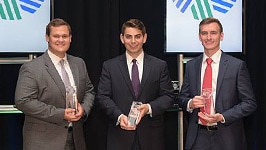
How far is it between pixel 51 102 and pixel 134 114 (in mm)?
628

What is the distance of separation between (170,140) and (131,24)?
1.75 meters

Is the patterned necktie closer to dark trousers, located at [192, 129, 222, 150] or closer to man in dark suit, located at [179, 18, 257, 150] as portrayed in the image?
man in dark suit, located at [179, 18, 257, 150]

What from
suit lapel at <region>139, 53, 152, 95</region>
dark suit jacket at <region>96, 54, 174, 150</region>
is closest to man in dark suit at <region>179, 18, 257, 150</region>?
dark suit jacket at <region>96, 54, 174, 150</region>

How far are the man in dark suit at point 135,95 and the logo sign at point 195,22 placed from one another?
0.94 m

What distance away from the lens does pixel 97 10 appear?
4520 millimetres

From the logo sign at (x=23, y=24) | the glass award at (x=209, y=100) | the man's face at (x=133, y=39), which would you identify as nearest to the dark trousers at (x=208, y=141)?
the glass award at (x=209, y=100)

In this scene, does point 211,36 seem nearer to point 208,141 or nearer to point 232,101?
point 232,101

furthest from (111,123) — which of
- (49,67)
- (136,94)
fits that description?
(49,67)

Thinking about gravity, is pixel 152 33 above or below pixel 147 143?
above

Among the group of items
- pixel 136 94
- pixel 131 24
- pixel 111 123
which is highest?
pixel 131 24

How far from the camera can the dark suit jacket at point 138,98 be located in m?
3.57

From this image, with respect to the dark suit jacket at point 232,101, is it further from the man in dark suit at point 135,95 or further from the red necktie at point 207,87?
the man in dark suit at point 135,95

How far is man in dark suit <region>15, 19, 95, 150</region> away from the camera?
3.20 meters

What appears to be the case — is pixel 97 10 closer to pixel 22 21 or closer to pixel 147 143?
pixel 22 21
